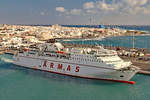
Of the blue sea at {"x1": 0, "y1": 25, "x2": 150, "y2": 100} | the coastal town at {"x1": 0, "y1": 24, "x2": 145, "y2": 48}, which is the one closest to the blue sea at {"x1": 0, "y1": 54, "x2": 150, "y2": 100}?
the blue sea at {"x1": 0, "y1": 25, "x2": 150, "y2": 100}

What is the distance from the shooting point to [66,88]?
784 inches

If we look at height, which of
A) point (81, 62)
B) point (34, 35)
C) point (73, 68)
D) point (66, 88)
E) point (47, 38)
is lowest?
point (66, 88)

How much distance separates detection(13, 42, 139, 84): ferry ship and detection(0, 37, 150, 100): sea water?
3.12 ft

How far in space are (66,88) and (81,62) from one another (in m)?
4.69

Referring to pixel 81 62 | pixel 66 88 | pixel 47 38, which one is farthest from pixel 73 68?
pixel 47 38

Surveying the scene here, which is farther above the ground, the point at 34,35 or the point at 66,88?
the point at 34,35

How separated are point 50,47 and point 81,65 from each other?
7.36m

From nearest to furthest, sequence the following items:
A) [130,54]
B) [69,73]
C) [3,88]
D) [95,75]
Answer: [3,88], [95,75], [69,73], [130,54]

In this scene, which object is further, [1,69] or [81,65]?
[1,69]

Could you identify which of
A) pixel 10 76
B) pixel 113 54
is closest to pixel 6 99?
pixel 10 76

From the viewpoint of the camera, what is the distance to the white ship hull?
21.0m

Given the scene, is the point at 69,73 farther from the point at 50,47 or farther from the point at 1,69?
the point at 1,69

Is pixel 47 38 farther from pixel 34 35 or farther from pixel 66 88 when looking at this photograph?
pixel 66 88

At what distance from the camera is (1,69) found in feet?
92.6
